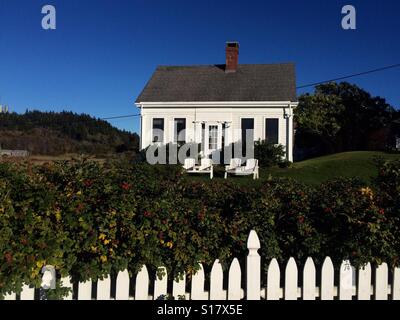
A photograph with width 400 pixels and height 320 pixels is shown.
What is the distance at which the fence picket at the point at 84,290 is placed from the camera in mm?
3145

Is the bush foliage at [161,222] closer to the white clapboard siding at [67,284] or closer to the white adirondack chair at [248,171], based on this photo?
the white clapboard siding at [67,284]

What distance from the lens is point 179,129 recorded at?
2078 cm

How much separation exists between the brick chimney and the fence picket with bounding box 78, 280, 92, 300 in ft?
68.6

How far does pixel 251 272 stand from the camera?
337cm

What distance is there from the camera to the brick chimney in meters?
22.3

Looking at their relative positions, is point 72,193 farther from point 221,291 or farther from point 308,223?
point 308,223

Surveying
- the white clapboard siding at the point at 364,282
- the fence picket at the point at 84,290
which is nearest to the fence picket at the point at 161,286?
the fence picket at the point at 84,290

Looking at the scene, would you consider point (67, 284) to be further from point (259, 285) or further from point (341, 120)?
point (341, 120)

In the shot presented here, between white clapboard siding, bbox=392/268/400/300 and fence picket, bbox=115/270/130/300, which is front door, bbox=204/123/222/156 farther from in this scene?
fence picket, bbox=115/270/130/300

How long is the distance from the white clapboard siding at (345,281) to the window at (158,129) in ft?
57.7

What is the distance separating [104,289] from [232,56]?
21.1 metres

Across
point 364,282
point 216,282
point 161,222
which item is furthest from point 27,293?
point 364,282

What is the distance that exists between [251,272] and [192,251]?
58cm
